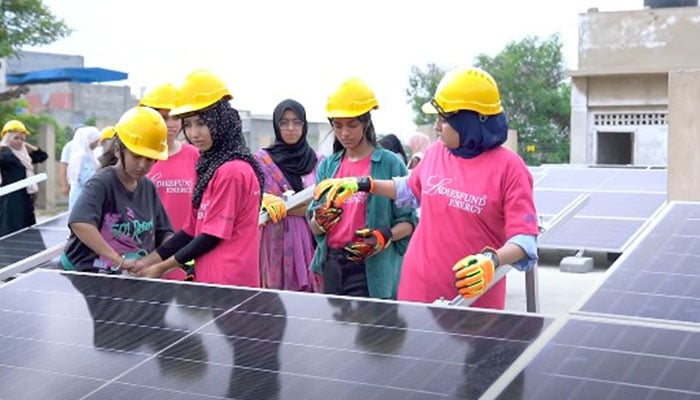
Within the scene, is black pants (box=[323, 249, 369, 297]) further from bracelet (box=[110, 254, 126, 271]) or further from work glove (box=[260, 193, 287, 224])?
bracelet (box=[110, 254, 126, 271])

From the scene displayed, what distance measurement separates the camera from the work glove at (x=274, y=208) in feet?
16.7

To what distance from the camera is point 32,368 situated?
2.52m

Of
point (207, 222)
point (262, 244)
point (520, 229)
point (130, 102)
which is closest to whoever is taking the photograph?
point (520, 229)

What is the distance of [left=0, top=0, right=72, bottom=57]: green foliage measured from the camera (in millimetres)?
24547

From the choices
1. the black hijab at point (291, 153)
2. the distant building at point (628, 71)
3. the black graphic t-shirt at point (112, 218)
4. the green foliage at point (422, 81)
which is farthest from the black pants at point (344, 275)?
the green foliage at point (422, 81)

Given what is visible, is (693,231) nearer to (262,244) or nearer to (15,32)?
(262,244)

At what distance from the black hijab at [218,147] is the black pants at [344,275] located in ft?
2.21

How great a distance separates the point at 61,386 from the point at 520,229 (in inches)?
71.5

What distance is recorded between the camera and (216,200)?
3990mm

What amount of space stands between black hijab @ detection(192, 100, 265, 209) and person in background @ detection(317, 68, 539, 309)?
2.72 ft

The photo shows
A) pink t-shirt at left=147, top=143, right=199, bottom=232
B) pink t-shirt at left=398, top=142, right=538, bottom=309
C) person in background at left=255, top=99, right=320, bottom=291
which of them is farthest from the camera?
person in background at left=255, top=99, right=320, bottom=291

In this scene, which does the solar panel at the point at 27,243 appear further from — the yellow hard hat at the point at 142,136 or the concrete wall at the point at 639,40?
the concrete wall at the point at 639,40

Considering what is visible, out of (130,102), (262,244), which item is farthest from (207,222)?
(130,102)

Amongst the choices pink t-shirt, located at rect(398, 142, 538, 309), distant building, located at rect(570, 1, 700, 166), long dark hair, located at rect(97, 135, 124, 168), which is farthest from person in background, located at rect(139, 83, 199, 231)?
distant building, located at rect(570, 1, 700, 166)
